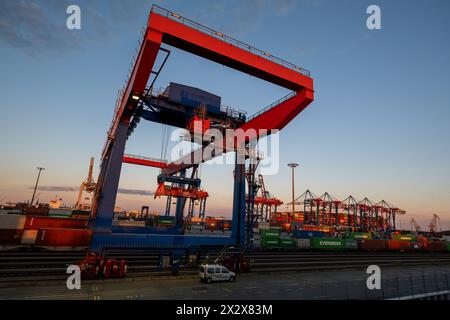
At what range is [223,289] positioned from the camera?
1602 cm

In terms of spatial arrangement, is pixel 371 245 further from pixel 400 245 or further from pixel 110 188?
pixel 110 188

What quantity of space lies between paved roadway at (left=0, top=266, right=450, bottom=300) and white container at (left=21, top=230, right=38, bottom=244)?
15.4 m

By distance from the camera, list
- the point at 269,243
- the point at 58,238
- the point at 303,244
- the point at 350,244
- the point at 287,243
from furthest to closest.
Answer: the point at 350,244
the point at 303,244
the point at 287,243
the point at 269,243
the point at 58,238

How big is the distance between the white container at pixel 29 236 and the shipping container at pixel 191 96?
21.4m

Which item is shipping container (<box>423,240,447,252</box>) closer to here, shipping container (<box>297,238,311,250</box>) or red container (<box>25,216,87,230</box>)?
shipping container (<box>297,238,311,250</box>)

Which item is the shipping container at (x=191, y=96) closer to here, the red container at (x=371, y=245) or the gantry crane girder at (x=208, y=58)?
the gantry crane girder at (x=208, y=58)

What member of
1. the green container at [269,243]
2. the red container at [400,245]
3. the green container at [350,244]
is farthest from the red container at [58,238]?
the red container at [400,245]

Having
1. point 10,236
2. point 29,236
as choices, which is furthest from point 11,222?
point 29,236

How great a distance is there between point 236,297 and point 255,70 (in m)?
14.5

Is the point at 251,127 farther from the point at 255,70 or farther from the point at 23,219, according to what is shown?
the point at 23,219

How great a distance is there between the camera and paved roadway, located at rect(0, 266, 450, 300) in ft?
35.8

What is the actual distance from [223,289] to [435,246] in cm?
7397

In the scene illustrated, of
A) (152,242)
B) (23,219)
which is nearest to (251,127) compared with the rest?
(152,242)
